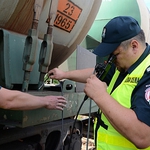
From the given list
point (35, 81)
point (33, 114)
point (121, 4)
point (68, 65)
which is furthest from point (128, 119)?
point (121, 4)

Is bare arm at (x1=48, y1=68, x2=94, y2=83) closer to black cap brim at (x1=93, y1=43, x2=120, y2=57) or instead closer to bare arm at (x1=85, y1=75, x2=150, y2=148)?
black cap brim at (x1=93, y1=43, x2=120, y2=57)

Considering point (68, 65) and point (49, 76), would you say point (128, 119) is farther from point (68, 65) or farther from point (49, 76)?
point (68, 65)

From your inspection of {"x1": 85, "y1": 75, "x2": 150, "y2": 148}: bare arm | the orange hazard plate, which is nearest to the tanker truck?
the orange hazard plate

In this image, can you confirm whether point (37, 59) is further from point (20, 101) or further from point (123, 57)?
point (123, 57)

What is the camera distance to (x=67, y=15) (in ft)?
7.45

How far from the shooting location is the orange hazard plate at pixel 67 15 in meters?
2.16

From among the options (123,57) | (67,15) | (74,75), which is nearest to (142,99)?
(123,57)

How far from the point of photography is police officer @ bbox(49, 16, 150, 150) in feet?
4.04

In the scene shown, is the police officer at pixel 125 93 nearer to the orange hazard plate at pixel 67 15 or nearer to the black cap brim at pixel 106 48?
the black cap brim at pixel 106 48

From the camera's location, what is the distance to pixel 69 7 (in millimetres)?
2227

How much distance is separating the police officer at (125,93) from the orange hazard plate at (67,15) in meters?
0.74

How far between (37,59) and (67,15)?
0.55m

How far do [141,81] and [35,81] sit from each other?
101 centimetres

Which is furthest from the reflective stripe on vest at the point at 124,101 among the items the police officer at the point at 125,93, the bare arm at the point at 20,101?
the bare arm at the point at 20,101
